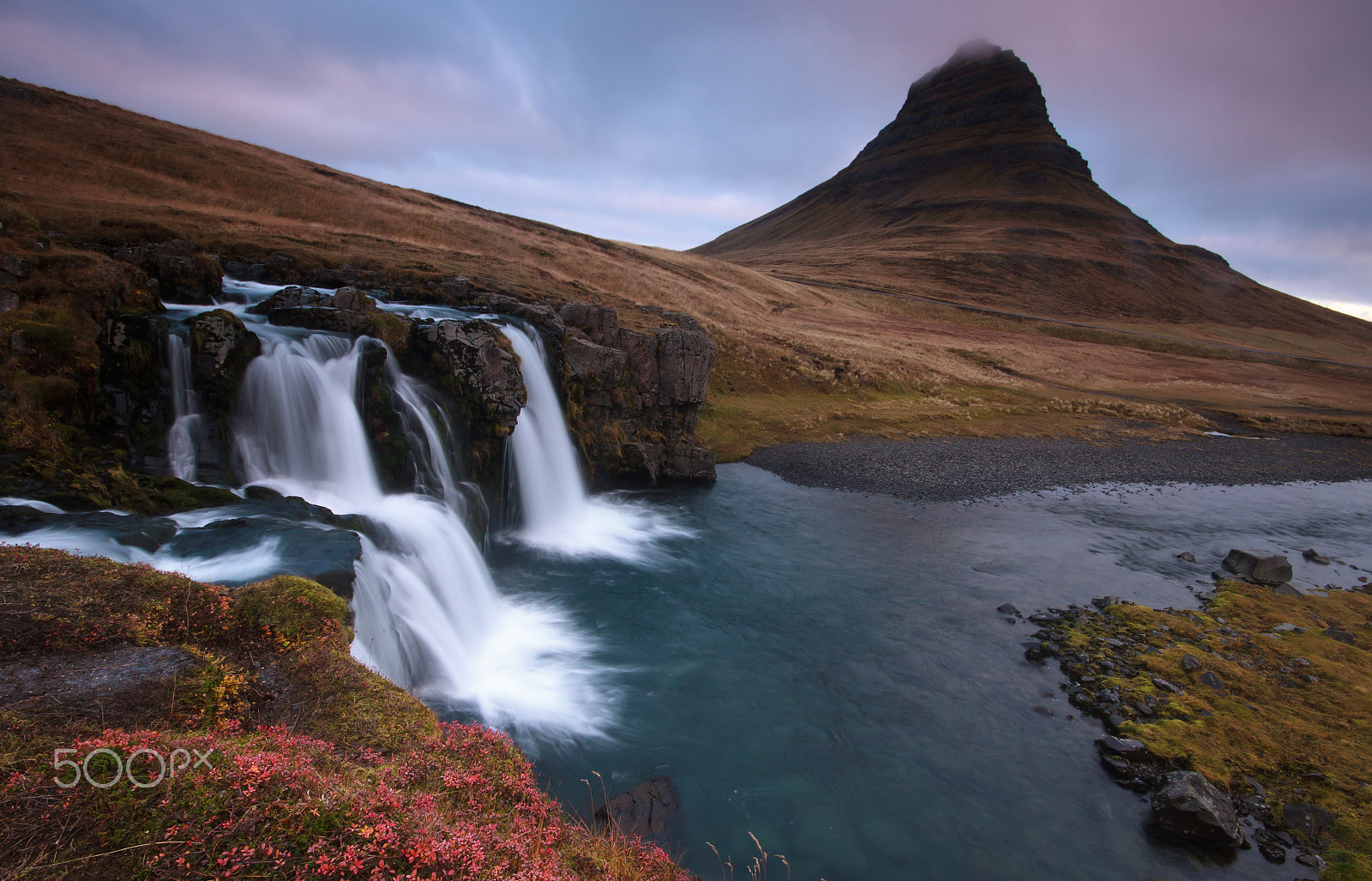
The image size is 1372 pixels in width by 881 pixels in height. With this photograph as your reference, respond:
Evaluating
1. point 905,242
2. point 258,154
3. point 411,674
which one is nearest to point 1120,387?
point 411,674

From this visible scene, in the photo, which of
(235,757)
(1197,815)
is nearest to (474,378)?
(235,757)

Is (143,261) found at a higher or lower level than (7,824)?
higher

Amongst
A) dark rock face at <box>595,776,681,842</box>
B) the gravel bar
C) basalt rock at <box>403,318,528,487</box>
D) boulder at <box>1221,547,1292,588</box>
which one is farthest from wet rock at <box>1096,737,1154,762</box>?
basalt rock at <box>403,318,528,487</box>

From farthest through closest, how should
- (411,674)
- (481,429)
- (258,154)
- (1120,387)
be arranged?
(1120,387) < (258,154) < (481,429) < (411,674)

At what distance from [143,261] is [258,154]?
173 feet

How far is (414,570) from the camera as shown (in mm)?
16703

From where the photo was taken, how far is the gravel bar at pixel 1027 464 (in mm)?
35188

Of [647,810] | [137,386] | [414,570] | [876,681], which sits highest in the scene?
[137,386]

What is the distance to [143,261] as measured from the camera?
73.4 feet

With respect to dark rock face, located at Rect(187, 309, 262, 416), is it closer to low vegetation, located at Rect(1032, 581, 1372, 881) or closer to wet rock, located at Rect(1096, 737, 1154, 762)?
wet rock, located at Rect(1096, 737, 1154, 762)

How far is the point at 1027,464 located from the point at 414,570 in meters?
38.3

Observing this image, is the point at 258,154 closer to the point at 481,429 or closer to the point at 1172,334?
the point at 481,429

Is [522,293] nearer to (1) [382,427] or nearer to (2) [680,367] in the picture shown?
(2) [680,367]

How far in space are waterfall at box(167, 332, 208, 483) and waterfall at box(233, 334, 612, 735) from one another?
3.23 feet
